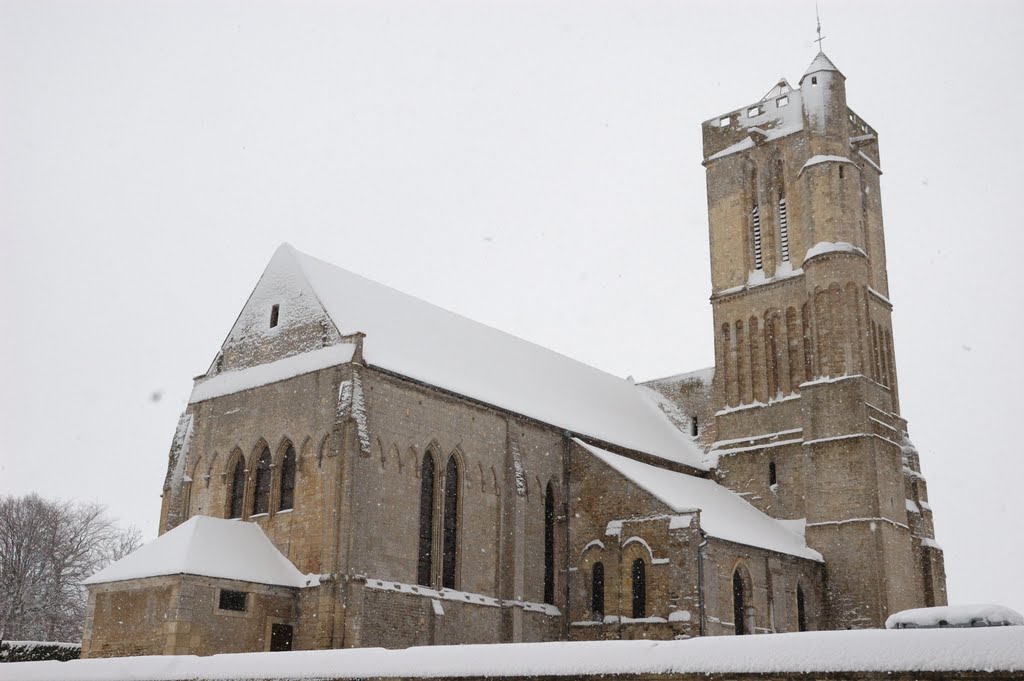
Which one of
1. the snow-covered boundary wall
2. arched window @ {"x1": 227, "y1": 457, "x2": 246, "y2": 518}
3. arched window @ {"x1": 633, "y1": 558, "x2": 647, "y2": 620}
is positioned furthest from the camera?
arched window @ {"x1": 633, "y1": 558, "x2": 647, "y2": 620}

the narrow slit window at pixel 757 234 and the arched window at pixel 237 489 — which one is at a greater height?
the narrow slit window at pixel 757 234

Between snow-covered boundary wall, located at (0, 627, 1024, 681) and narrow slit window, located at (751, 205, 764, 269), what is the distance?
31.1 meters

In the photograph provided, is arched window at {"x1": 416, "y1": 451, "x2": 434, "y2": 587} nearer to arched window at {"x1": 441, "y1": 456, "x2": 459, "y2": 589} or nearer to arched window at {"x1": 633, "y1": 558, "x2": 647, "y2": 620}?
arched window at {"x1": 441, "y1": 456, "x2": 459, "y2": 589}

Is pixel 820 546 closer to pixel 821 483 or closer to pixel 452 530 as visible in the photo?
pixel 821 483

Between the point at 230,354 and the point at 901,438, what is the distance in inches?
999

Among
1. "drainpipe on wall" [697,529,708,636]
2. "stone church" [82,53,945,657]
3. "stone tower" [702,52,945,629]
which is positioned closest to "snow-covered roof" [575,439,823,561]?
"stone church" [82,53,945,657]

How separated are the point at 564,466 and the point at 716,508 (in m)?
5.43

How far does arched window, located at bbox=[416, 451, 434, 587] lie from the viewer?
98.7ft

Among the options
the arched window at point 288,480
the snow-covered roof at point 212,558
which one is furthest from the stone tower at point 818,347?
the snow-covered roof at point 212,558

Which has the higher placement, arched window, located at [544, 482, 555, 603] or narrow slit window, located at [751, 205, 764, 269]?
narrow slit window, located at [751, 205, 764, 269]

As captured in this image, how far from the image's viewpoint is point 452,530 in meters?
31.2

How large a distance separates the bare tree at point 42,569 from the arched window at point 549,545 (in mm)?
→ 31427

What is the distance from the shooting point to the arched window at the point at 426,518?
3009 centimetres

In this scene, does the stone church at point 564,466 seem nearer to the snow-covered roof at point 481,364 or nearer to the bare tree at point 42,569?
the snow-covered roof at point 481,364
